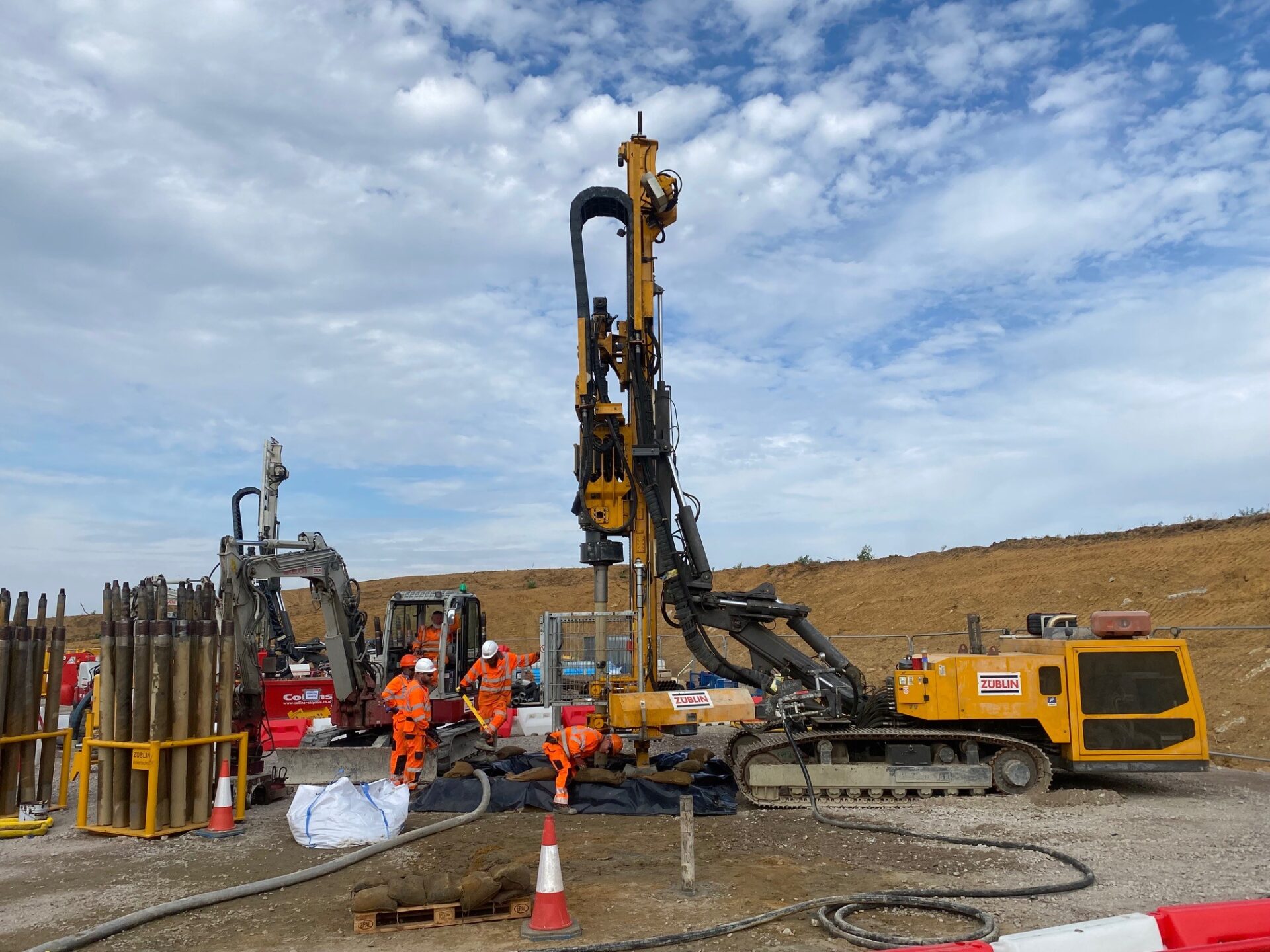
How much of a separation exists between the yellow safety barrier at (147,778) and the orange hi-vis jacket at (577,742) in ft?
10.3

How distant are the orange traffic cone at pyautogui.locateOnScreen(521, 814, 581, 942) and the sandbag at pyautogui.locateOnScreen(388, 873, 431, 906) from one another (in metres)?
0.67

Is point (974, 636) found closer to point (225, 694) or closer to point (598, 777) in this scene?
point (598, 777)

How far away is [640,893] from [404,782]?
4510 mm

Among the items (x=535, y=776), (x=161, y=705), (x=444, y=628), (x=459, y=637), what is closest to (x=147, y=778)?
(x=161, y=705)

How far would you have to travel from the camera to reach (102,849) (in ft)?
28.3

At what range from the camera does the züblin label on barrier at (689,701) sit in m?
10.6

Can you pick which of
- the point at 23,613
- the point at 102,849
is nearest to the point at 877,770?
A: the point at 102,849

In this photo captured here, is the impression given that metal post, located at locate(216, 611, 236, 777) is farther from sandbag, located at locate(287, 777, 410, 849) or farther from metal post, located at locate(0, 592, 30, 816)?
metal post, located at locate(0, 592, 30, 816)

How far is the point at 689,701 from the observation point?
10.6 m

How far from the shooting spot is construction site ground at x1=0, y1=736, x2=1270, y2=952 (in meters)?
6.12

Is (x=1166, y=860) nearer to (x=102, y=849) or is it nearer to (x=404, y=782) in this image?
(x=404, y=782)

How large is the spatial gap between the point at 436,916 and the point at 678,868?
209cm

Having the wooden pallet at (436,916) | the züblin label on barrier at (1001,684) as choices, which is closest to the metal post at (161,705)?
the wooden pallet at (436,916)

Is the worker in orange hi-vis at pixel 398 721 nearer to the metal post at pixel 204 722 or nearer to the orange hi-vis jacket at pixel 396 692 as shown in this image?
the orange hi-vis jacket at pixel 396 692
